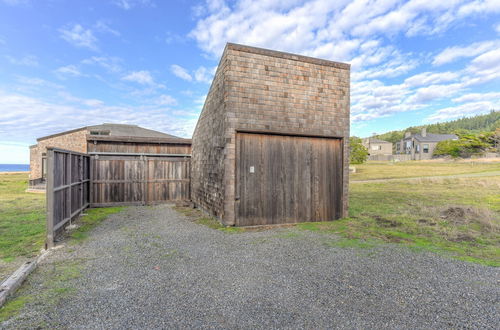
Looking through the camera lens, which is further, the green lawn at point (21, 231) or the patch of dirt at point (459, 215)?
the patch of dirt at point (459, 215)

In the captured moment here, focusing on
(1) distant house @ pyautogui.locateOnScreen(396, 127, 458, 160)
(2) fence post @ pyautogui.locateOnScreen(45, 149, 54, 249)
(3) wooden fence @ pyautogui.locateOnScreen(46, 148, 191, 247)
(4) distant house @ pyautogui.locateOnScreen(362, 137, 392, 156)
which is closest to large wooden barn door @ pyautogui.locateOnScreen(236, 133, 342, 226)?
(2) fence post @ pyautogui.locateOnScreen(45, 149, 54, 249)

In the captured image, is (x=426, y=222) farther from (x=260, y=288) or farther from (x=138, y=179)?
(x=138, y=179)

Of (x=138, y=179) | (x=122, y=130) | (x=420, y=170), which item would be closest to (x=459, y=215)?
(x=138, y=179)

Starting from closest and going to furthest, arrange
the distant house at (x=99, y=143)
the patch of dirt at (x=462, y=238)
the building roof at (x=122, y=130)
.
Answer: the patch of dirt at (x=462, y=238), the distant house at (x=99, y=143), the building roof at (x=122, y=130)

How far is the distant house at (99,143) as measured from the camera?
37.5 feet

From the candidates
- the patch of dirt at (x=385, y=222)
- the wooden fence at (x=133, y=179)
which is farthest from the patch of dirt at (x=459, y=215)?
the wooden fence at (x=133, y=179)

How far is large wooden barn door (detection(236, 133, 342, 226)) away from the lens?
293 inches

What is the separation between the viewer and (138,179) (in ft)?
38.3

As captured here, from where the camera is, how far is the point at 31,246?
5434 millimetres

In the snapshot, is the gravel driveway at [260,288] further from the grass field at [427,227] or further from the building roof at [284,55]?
the building roof at [284,55]

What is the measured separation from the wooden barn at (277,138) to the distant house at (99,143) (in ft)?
15.2

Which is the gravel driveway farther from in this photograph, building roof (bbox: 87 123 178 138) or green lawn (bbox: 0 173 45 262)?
building roof (bbox: 87 123 178 138)

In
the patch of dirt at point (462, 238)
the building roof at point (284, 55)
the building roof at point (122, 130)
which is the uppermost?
the building roof at point (284, 55)

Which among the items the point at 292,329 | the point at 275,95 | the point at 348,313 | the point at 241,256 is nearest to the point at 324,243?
the point at 241,256
